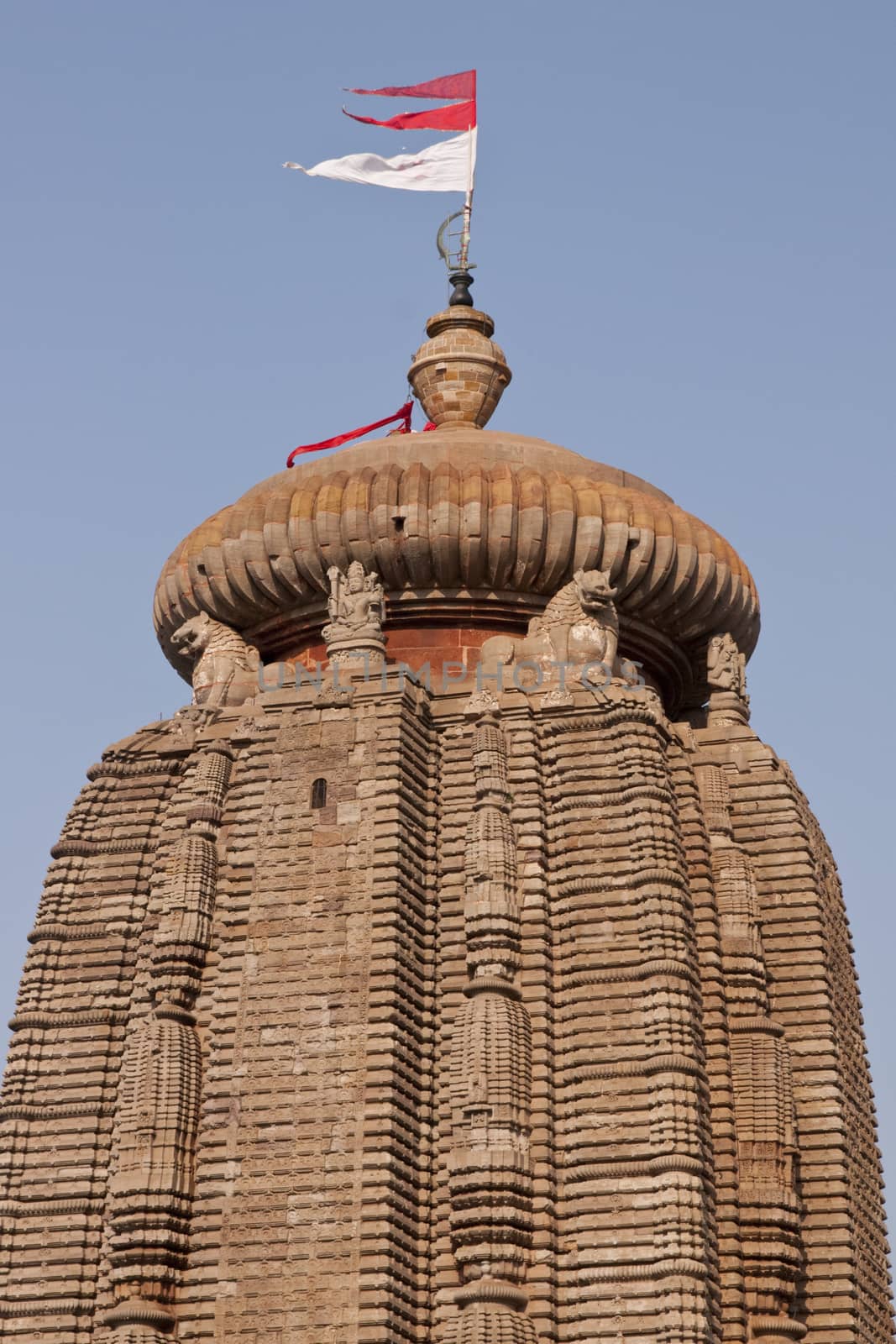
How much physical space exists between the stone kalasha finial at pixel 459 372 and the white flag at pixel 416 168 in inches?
70.4

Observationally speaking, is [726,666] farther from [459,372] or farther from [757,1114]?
[757,1114]

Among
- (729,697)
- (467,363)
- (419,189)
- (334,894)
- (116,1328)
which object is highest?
(419,189)

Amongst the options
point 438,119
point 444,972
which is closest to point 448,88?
point 438,119

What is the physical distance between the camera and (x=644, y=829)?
88.9ft

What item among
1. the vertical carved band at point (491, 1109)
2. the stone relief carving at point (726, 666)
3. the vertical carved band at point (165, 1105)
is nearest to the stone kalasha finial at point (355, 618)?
the vertical carved band at point (165, 1105)

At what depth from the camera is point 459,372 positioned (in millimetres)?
33156

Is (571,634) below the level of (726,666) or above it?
below

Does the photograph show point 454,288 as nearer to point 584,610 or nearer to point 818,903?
point 584,610

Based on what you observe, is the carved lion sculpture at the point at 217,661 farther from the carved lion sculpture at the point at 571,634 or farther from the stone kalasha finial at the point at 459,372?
the stone kalasha finial at the point at 459,372

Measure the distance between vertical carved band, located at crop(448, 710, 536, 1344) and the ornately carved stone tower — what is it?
4cm

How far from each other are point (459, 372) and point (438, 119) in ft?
12.0

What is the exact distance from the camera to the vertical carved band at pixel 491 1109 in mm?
24656

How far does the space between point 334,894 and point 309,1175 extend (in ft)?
10.2

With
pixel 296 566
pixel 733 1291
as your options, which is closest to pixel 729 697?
pixel 296 566
